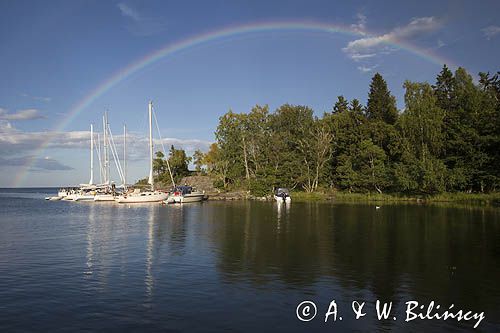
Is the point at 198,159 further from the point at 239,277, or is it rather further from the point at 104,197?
the point at 239,277

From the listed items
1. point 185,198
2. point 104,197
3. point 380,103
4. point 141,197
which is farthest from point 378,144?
point 104,197

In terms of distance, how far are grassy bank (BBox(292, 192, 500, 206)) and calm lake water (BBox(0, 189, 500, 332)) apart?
1463 inches

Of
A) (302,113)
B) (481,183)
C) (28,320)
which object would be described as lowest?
(28,320)

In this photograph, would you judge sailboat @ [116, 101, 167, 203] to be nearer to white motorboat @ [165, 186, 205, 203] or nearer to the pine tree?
white motorboat @ [165, 186, 205, 203]

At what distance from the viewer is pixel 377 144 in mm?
92188

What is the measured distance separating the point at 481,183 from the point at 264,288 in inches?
2716

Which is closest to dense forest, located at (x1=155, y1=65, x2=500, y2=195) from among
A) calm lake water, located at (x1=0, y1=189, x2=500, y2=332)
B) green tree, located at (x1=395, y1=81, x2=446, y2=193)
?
green tree, located at (x1=395, y1=81, x2=446, y2=193)

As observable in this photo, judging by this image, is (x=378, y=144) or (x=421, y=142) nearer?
(x=421, y=142)

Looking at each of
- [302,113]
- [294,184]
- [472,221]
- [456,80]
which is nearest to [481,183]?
[456,80]

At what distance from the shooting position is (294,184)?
102188 mm

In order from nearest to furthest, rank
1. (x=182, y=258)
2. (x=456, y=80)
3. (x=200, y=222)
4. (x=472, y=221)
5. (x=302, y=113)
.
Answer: (x=182, y=258) < (x=472, y=221) < (x=200, y=222) < (x=456, y=80) < (x=302, y=113)

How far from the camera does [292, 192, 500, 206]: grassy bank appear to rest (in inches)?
2751

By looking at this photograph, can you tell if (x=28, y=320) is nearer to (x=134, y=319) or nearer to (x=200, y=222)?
(x=134, y=319)

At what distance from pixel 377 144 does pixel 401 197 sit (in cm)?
1541
